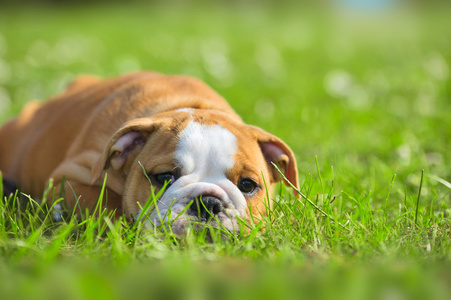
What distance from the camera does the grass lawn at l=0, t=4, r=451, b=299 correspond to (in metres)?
1.46

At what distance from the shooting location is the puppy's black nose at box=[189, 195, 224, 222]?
2.67 m

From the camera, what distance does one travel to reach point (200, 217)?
105 inches

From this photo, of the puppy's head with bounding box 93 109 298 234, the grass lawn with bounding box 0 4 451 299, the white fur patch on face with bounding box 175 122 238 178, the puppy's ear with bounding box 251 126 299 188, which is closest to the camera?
the grass lawn with bounding box 0 4 451 299

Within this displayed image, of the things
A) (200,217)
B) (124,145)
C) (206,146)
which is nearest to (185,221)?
(200,217)

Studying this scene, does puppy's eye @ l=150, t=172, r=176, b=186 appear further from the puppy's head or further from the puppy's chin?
the puppy's chin

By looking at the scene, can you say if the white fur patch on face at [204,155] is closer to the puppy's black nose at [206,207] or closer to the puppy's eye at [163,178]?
the puppy's eye at [163,178]

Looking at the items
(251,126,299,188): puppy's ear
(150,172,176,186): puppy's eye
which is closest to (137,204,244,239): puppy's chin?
(150,172,176,186): puppy's eye

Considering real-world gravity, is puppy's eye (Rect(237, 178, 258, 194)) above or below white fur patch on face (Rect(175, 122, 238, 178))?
below

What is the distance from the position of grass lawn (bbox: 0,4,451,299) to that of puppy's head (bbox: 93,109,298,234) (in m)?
0.18

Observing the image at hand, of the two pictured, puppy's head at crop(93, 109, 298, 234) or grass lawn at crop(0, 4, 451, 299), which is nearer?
grass lawn at crop(0, 4, 451, 299)

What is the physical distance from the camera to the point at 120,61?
8.80 m

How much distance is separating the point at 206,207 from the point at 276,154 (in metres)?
0.76

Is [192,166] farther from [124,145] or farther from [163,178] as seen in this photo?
[124,145]

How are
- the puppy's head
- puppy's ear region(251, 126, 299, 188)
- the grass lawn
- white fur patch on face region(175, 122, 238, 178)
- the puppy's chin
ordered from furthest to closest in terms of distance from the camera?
puppy's ear region(251, 126, 299, 188), white fur patch on face region(175, 122, 238, 178), the puppy's head, the puppy's chin, the grass lawn
